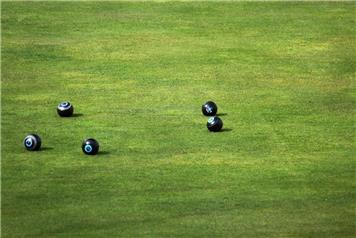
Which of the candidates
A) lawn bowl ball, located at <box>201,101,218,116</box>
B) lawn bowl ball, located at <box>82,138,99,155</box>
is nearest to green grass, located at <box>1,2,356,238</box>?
lawn bowl ball, located at <box>82,138,99,155</box>

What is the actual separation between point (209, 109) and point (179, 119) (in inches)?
46.0

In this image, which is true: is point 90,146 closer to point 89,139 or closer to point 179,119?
point 89,139

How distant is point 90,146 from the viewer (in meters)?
32.9

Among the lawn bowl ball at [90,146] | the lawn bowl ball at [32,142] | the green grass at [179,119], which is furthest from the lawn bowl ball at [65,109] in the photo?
the lawn bowl ball at [90,146]

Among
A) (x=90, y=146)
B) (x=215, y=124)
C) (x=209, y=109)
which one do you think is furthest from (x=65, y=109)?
(x=215, y=124)

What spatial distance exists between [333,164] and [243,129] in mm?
4748

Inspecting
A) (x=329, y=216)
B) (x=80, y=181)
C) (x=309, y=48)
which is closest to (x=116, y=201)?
(x=80, y=181)

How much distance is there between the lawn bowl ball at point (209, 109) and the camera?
37.9 metres

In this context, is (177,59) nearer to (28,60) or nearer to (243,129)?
(28,60)

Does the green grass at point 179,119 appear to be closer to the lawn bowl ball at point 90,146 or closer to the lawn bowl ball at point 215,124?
the lawn bowl ball at point 90,146

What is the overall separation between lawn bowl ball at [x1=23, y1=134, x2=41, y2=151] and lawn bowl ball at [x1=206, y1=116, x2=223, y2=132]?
6106 millimetres

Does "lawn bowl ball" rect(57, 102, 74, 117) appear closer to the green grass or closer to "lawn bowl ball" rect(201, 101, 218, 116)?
the green grass

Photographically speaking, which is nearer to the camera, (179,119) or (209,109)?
(179,119)

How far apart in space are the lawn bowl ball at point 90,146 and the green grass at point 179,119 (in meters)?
0.25
